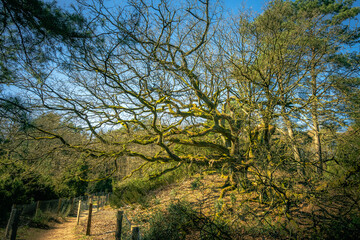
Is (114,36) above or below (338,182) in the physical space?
above

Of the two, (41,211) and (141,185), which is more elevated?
(141,185)

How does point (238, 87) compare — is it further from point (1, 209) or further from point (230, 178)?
point (1, 209)

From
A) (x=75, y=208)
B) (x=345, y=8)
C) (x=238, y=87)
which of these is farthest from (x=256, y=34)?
(x=75, y=208)

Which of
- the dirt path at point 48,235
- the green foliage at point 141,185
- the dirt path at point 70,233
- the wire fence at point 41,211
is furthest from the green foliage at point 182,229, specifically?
the green foliage at point 141,185

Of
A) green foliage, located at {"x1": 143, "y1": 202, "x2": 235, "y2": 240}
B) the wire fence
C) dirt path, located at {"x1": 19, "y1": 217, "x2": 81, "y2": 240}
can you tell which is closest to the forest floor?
dirt path, located at {"x1": 19, "y1": 217, "x2": 81, "y2": 240}

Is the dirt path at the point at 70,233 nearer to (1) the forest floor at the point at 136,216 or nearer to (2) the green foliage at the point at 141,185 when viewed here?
(1) the forest floor at the point at 136,216

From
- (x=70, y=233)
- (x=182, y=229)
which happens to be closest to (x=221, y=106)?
(x=182, y=229)

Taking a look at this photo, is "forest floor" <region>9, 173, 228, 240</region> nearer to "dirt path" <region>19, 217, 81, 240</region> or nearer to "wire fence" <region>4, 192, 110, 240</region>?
"dirt path" <region>19, 217, 81, 240</region>

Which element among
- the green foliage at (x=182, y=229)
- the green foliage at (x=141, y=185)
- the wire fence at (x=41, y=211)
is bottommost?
the wire fence at (x=41, y=211)

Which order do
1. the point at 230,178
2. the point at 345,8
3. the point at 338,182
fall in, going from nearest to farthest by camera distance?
the point at 338,182 → the point at 230,178 → the point at 345,8

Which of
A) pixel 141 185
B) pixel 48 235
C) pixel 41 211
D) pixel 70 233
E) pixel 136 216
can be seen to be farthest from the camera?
pixel 141 185

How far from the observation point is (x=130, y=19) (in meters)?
4.41

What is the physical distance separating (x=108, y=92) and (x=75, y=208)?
13869mm

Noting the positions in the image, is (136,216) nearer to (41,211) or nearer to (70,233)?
(70,233)
